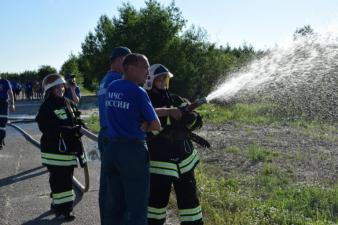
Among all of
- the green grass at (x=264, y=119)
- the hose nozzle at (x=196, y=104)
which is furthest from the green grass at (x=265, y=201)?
the green grass at (x=264, y=119)

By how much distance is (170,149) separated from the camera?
4.62 meters

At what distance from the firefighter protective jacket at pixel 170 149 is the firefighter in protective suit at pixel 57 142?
1.68m

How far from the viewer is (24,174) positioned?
8430mm

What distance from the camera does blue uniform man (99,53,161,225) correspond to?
4078mm

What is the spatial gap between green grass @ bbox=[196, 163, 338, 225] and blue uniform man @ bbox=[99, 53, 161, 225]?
134cm

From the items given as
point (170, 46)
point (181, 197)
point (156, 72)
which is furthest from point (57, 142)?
point (170, 46)

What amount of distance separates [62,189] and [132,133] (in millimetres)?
2142

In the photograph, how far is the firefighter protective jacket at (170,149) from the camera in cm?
459

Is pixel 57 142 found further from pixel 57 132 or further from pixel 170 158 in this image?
pixel 170 158

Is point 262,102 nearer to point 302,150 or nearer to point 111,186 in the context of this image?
point 302,150

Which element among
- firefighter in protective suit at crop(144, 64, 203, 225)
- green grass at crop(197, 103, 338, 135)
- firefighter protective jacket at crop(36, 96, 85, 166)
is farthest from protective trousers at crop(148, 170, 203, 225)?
green grass at crop(197, 103, 338, 135)

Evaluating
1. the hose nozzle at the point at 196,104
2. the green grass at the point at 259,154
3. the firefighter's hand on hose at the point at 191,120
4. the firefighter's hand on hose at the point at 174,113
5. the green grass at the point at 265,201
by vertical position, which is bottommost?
→ the green grass at the point at 265,201

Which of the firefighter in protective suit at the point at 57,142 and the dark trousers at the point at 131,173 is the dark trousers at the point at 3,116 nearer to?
the firefighter in protective suit at the point at 57,142

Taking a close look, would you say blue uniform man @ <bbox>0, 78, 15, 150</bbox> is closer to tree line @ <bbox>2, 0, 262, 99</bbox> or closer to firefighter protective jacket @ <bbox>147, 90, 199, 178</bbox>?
firefighter protective jacket @ <bbox>147, 90, 199, 178</bbox>
